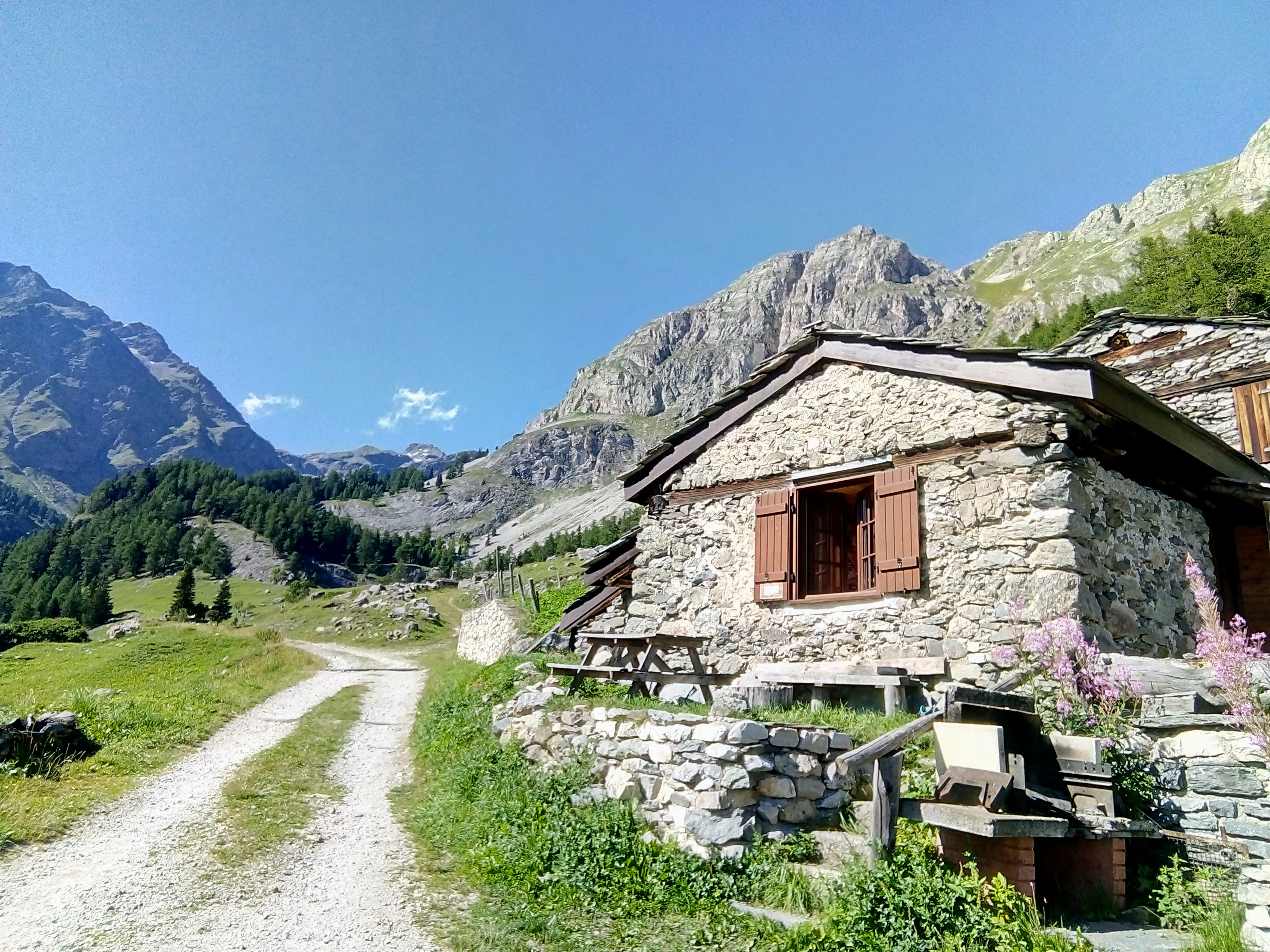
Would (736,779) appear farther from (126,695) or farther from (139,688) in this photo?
(139,688)

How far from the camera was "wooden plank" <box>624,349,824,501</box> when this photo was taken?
12070 mm

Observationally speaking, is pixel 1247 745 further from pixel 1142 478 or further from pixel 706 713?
pixel 1142 478

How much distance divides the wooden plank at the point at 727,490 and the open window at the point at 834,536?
0.53 ft

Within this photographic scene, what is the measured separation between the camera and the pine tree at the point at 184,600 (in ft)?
152

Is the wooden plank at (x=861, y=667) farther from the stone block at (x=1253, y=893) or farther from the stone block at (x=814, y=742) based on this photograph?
the stone block at (x=1253, y=893)

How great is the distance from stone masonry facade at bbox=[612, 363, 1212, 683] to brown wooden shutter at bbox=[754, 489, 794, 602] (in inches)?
8.8

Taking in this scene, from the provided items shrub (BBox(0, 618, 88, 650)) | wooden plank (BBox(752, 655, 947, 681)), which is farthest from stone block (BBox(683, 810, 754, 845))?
shrub (BBox(0, 618, 88, 650))

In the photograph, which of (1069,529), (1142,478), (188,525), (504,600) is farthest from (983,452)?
(188,525)

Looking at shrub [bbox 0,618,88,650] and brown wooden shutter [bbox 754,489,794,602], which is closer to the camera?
brown wooden shutter [bbox 754,489,794,602]

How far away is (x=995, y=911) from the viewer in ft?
15.6

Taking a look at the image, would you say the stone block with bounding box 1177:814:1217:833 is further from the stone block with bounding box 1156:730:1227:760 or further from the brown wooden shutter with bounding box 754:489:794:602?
the brown wooden shutter with bounding box 754:489:794:602

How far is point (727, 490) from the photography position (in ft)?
41.2

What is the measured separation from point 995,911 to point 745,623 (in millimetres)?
6988

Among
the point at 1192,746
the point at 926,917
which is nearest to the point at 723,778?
the point at 926,917
